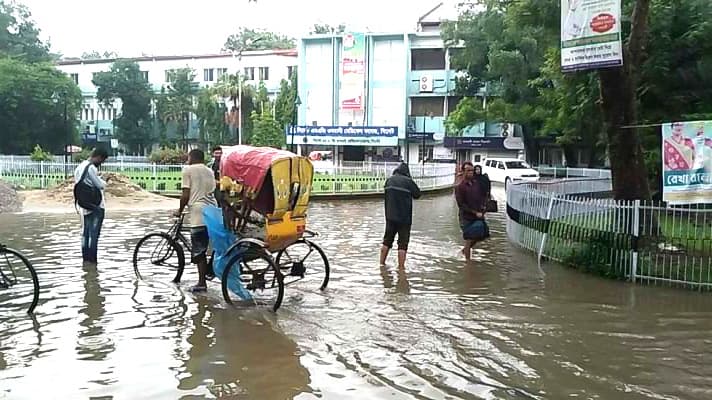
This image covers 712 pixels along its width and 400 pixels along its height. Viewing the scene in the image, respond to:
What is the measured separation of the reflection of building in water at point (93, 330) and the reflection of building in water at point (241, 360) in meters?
0.76

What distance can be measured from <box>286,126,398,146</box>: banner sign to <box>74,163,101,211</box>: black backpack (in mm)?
42603

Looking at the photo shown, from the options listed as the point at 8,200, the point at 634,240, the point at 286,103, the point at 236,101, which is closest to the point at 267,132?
the point at 286,103

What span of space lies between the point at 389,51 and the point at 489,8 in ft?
41.8

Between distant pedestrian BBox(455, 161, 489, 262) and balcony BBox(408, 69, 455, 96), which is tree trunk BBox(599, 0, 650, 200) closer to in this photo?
distant pedestrian BBox(455, 161, 489, 262)

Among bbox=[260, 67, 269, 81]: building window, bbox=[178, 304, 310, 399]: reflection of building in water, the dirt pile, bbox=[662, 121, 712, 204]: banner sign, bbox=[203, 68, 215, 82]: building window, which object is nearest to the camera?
bbox=[178, 304, 310, 399]: reflection of building in water

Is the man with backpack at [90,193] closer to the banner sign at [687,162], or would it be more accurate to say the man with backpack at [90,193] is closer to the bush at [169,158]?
the banner sign at [687,162]

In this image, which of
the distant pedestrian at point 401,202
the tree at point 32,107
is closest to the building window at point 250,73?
the tree at point 32,107

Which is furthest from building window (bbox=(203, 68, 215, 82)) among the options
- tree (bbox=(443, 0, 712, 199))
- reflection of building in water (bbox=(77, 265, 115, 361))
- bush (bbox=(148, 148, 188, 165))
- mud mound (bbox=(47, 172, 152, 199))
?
reflection of building in water (bbox=(77, 265, 115, 361))

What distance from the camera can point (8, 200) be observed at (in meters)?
21.1

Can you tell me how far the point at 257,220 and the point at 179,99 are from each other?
5824 centimetres

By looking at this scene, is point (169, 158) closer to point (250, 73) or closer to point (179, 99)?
point (179, 99)

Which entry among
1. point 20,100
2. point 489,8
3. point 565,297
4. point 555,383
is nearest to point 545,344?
point 555,383

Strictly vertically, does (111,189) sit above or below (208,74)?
below

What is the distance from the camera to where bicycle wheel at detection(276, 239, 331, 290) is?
9.18m
